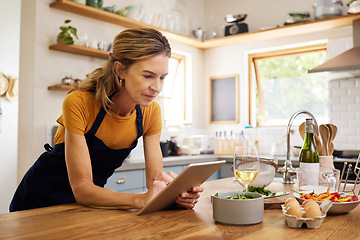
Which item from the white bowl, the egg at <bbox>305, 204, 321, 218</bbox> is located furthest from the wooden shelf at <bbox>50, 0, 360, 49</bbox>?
the egg at <bbox>305, 204, 321, 218</bbox>

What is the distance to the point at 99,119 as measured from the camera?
170 centimetres

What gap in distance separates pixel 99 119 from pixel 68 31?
7.74ft

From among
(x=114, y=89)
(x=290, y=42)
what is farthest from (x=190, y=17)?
(x=114, y=89)

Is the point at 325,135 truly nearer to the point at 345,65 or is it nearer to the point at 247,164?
the point at 247,164

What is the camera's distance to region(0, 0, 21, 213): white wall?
4453 millimetres

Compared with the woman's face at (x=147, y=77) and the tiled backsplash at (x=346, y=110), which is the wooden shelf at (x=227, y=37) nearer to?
the tiled backsplash at (x=346, y=110)

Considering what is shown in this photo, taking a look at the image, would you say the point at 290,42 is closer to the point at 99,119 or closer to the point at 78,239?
the point at 99,119

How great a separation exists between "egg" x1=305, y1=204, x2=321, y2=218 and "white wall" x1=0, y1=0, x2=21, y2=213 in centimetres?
394

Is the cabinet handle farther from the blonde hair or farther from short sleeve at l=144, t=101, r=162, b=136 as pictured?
the blonde hair

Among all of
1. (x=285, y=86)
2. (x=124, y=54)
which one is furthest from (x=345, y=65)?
(x=124, y=54)

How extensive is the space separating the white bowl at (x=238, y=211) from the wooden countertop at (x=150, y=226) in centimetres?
2

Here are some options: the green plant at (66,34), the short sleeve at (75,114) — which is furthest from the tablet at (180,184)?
the green plant at (66,34)

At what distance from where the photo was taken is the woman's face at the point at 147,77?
1.62m

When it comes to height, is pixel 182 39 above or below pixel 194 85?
above
